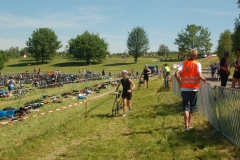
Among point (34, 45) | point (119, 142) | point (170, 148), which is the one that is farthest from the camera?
point (34, 45)

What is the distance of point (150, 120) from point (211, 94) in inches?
102

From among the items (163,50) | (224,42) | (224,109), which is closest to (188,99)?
(224,109)

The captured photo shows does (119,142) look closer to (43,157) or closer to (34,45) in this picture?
(43,157)

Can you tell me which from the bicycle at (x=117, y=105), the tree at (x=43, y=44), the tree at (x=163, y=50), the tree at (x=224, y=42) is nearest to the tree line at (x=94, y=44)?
the tree at (x=43, y=44)

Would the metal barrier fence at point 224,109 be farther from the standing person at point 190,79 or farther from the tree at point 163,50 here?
the tree at point 163,50

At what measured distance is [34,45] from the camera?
83.1 metres

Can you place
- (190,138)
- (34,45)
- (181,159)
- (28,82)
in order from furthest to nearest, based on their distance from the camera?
1. (34,45)
2. (28,82)
3. (190,138)
4. (181,159)

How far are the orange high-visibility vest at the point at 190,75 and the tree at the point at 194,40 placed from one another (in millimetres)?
84376

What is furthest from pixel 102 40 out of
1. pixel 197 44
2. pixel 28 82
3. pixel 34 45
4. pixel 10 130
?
pixel 10 130

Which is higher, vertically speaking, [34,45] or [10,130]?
[34,45]

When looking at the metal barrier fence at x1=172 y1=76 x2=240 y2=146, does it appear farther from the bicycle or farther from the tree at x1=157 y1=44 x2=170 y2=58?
the tree at x1=157 y1=44 x2=170 y2=58

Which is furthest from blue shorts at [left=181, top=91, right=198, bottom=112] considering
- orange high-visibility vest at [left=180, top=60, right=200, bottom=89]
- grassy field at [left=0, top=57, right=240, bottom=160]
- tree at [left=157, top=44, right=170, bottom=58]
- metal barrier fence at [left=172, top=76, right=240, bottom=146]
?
tree at [left=157, top=44, right=170, bottom=58]

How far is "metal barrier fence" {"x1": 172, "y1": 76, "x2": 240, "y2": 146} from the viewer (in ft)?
15.2

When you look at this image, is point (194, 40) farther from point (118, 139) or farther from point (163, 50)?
point (118, 139)
